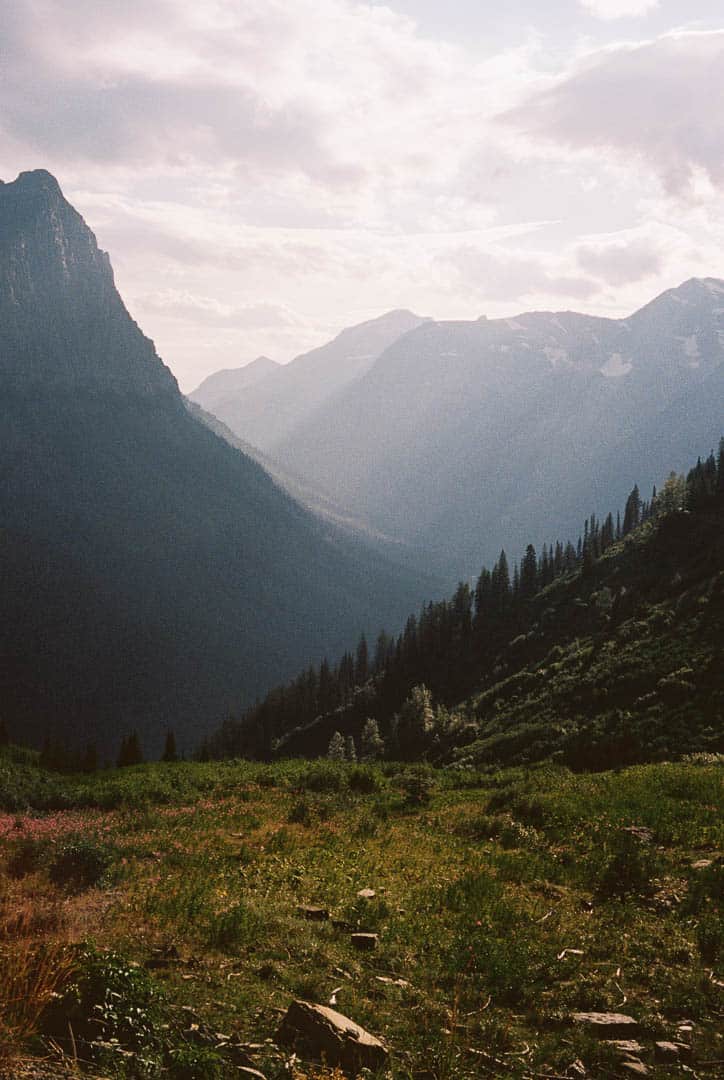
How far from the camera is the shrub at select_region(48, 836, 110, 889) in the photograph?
15.0m

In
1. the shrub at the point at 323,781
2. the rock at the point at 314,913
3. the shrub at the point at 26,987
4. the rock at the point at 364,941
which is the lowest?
the shrub at the point at 323,781

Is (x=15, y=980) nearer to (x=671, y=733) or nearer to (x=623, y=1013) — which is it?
(x=623, y=1013)

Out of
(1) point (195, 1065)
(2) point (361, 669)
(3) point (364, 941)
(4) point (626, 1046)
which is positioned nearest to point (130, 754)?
(3) point (364, 941)

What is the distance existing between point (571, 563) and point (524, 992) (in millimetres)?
163940

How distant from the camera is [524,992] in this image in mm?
10531

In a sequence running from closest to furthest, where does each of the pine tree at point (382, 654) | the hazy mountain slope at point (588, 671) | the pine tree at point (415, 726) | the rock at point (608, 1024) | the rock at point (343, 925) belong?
1. the rock at point (608, 1024)
2. the rock at point (343, 925)
3. the hazy mountain slope at point (588, 671)
4. the pine tree at point (415, 726)
5. the pine tree at point (382, 654)

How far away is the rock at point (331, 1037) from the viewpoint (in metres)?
8.25

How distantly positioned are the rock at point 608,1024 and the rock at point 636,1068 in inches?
26.4

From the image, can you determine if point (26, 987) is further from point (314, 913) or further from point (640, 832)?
point (640, 832)

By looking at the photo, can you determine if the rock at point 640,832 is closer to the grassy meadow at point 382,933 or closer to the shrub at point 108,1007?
the grassy meadow at point 382,933

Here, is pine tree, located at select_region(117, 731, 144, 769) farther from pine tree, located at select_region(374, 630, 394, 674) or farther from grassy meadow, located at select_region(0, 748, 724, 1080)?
pine tree, located at select_region(374, 630, 394, 674)

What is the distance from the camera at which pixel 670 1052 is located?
880cm

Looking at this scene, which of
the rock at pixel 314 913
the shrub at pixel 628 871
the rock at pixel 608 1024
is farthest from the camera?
the shrub at pixel 628 871

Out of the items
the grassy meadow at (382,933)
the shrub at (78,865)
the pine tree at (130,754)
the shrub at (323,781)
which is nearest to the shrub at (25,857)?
the grassy meadow at (382,933)
